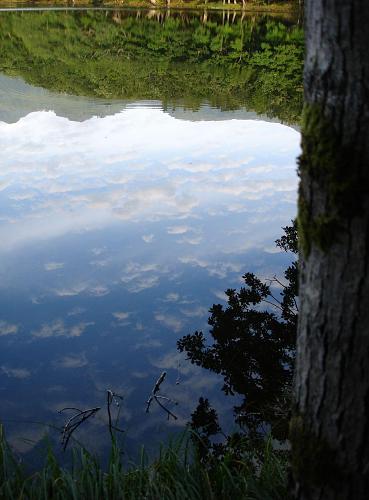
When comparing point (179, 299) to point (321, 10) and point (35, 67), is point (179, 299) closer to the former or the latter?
point (321, 10)

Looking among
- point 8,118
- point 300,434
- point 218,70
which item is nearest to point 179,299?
point 300,434

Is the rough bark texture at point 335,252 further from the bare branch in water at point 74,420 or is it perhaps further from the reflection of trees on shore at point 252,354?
the bare branch in water at point 74,420

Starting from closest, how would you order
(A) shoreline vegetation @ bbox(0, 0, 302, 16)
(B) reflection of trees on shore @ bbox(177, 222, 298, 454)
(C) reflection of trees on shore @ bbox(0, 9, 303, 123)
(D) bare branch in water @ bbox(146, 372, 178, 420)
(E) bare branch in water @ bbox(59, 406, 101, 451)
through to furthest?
(E) bare branch in water @ bbox(59, 406, 101, 451), (B) reflection of trees on shore @ bbox(177, 222, 298, 454), (D) bare branch in water @ bbox(146, 372, 178, 420), (C) reflection of trees on shore @ bbox(0, 9, 303, 123), (A) shoreline vegetation @ bbox(0, 0, 302, 16)

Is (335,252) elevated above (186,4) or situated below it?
below

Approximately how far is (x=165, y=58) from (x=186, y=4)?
34.0 meters

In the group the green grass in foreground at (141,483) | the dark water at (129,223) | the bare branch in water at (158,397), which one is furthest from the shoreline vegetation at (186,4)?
the green grass in foreground at (141,483)

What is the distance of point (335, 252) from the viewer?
6.29 feet

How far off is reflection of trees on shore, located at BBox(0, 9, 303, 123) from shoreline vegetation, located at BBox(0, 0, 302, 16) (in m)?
7.83

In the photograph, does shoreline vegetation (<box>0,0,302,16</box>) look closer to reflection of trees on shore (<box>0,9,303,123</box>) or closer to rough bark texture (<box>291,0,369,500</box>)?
reflection of trees on shore (<box>0,9,303,123</box>)

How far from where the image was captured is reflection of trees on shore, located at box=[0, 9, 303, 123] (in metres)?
22.5

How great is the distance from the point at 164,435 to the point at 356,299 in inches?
136

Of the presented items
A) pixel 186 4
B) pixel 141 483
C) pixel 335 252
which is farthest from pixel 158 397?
pixel 186 4

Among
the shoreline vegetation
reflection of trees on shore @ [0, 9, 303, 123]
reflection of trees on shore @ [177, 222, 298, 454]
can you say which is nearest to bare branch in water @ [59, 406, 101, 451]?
reflection of trees on shore @ [177, 222, 298, 454]

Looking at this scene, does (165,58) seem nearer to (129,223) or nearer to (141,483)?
(129,223)
